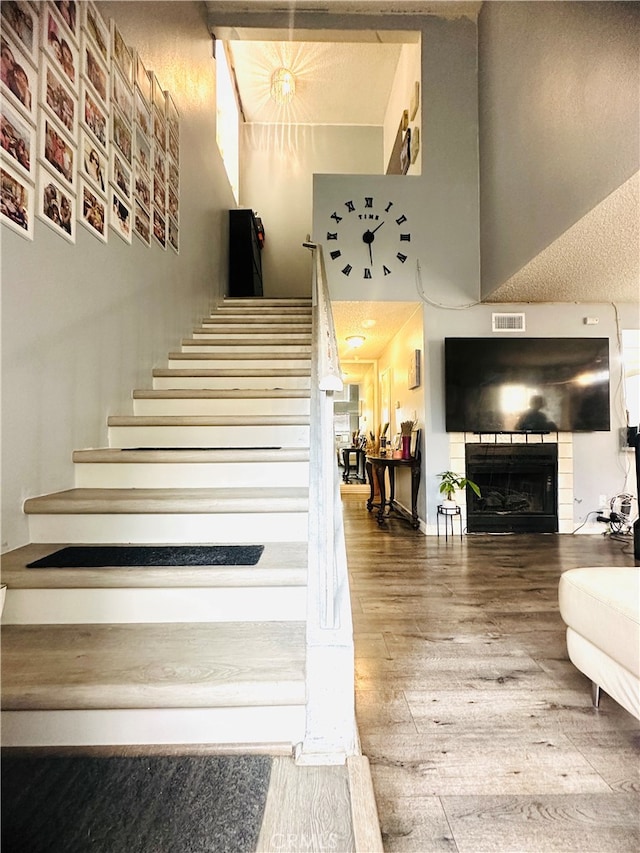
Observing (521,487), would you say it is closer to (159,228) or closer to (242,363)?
(242,363)

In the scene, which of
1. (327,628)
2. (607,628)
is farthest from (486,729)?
(327,628)

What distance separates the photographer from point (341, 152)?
25.2 ft

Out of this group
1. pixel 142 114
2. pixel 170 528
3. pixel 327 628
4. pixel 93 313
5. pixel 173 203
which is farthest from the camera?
pixel 173 203

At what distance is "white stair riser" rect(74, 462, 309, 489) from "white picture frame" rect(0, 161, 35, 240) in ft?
3.78

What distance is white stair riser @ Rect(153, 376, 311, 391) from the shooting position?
3.26m

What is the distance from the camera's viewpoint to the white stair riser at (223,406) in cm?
294

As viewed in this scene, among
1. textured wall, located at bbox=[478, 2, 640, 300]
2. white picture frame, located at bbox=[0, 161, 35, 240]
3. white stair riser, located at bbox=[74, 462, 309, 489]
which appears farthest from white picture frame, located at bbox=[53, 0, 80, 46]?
textured wall, located at bbox=[478, 2, 640, 300]

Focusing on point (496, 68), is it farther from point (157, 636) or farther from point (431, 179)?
point (157, 636)

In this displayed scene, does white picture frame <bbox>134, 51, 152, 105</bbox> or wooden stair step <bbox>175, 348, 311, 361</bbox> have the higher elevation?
white picture frame <bbox>134, 51, 152, 105</bbox>

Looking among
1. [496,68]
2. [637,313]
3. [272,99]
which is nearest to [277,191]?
[272,99]

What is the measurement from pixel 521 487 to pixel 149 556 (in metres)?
3.87

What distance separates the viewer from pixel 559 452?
14.3 ft

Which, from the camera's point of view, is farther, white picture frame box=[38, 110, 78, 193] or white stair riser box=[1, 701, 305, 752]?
white picture frame box=[38, 110, 78, 193]

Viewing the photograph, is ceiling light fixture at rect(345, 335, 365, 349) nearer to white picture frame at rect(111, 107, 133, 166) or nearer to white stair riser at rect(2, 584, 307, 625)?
white picture frame at rect(111, 107, 133, 166)
